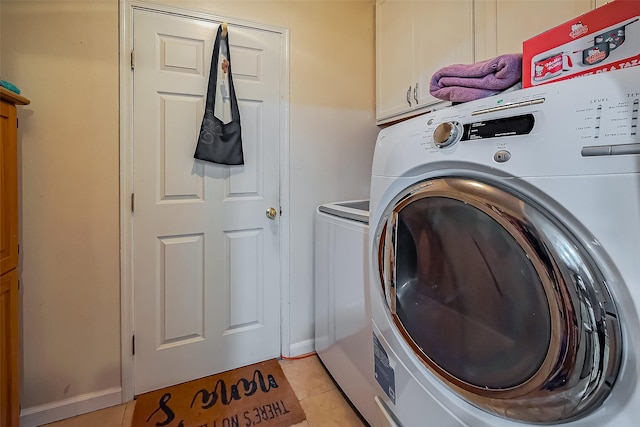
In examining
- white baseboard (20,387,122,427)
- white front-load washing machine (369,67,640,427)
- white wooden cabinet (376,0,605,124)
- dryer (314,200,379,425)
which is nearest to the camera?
white front-load washing machine (369,67,640,427)

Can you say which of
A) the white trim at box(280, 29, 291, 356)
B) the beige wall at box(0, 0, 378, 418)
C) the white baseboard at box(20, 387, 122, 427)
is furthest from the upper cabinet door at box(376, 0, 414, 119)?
the white baseboard at box(20, 387, 122, 427)

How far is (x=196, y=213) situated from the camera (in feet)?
4.94

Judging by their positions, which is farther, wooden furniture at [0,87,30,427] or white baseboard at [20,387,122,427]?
white baseboard at [20,387,122,427]

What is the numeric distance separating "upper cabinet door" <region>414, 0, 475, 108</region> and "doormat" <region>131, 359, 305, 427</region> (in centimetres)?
162

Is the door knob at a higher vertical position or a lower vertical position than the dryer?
higher

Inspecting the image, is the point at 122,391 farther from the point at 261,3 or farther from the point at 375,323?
the point at 261,3

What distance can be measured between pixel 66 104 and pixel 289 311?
59.1 inches

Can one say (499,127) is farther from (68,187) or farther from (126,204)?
(68,187)

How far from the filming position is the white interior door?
4.61 ft

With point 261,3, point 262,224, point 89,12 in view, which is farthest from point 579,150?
point 89,12

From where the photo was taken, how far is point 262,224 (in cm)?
166

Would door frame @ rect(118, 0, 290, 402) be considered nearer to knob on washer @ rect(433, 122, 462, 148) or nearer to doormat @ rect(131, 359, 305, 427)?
doormat @ rect(131, 359, 305, 427)

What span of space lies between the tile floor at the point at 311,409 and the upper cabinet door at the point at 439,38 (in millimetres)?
1521

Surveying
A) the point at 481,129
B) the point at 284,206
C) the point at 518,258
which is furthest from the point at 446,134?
the point at 284,206
